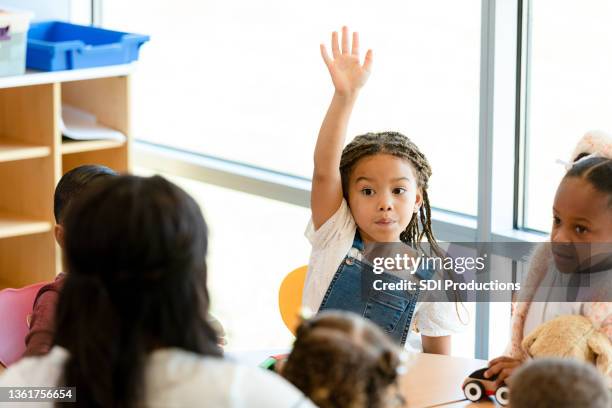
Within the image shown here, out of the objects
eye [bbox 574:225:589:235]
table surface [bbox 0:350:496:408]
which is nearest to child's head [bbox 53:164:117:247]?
A: table surface [bbox 0:350:496:408]

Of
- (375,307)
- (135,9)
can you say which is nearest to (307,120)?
(135,9)

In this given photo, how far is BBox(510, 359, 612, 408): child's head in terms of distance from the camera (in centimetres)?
115

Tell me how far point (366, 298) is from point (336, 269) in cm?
9

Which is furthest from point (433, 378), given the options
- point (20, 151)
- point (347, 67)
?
point (20, 151)

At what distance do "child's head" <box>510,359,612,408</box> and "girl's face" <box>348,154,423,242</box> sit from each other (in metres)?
1.04

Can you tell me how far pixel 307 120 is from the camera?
337 centimetres

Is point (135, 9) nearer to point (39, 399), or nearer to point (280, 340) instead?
point (280, 340)

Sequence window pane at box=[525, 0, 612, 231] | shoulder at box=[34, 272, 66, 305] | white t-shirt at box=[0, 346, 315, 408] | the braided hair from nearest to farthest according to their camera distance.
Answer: white t-shirt at box=[0, 346, 315, 408] < shoulder at box=[34, 272, 66, 305] < the braided hair < window pane at box=[525, 0, 612, 231]

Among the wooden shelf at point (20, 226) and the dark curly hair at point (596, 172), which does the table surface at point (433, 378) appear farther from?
the wooden shelf at point (20, 226)

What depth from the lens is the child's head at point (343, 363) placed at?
1135mm

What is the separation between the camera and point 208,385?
1130 mm

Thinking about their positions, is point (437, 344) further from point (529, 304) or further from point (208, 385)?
point (208, 385)

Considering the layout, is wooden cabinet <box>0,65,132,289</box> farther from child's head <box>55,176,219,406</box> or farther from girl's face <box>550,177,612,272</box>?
child's head <box>55,176,219,406</box>

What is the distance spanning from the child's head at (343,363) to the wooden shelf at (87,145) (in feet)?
7.44
